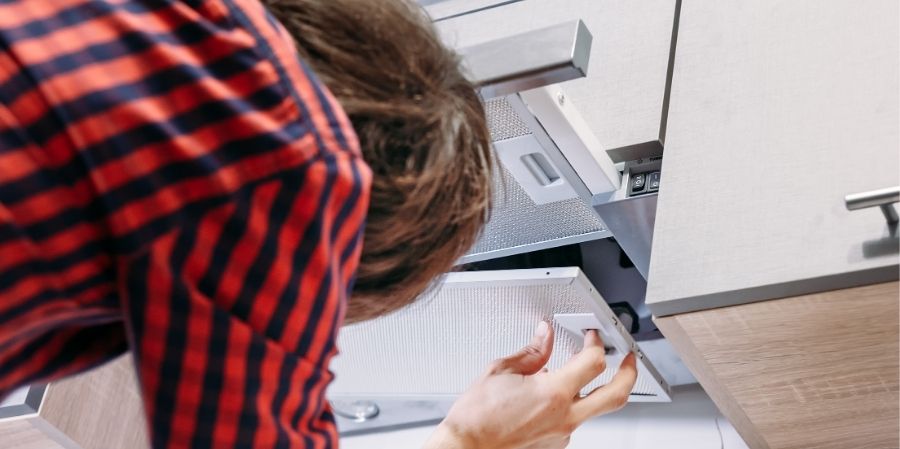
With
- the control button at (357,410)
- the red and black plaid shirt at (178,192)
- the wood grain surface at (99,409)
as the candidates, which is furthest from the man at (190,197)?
the control button at (357,410)

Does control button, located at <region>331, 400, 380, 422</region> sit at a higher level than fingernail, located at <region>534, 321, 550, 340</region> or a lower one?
lower

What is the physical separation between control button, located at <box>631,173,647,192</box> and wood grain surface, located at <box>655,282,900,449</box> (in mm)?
156

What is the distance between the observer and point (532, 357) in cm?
107

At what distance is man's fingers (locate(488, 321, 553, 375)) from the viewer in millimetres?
1056

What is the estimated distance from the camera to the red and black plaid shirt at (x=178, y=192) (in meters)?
0.48

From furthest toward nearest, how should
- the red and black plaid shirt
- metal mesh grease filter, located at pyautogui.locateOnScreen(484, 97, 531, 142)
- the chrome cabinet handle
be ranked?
metal mesh grease filter, located at pyautogui.locateOnScreen(484, 97, 531, 142) < the chrome cabinet handle < the red and black plaid shirt

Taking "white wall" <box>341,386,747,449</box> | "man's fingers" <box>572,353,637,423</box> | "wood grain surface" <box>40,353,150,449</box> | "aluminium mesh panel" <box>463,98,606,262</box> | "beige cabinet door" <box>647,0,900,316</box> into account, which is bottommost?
"white wall" <box>341,386,747,449</box>

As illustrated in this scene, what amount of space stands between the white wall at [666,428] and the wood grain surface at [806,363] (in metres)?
0.26

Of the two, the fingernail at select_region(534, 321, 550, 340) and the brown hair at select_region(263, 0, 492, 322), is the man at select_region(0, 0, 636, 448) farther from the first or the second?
the fingernail at select_region(534, 321, 550, 340)

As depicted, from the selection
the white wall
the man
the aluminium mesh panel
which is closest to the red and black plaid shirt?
the man

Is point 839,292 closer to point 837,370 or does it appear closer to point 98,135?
point 837,370

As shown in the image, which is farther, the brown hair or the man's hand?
the man's hand

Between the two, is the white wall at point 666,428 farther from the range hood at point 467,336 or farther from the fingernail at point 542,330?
the fingernail at point 542,330

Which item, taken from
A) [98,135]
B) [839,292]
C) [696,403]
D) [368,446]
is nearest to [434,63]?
[98,135]
